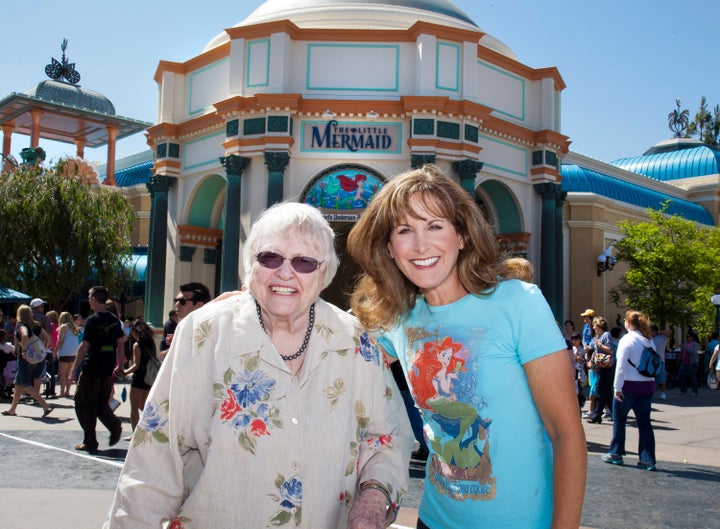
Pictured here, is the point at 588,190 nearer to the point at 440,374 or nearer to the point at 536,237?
the point at 536,237

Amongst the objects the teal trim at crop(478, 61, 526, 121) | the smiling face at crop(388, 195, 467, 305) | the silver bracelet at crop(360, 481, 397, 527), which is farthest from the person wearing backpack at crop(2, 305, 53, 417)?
the teal trim at crop(478, 61, 526, 121)

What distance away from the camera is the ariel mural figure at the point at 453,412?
2207mm

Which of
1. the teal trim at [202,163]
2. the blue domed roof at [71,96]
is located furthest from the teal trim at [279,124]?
the blue domed roof at [71,96]

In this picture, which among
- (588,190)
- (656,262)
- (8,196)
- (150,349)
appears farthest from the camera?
(588,190)

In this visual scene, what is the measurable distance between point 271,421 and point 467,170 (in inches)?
614

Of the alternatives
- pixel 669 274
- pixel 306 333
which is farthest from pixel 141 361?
pixel 669 274

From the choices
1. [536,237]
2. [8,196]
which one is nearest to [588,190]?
[536,237]

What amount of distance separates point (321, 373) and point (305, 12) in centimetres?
1798

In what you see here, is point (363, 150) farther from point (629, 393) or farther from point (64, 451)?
point (64, 451)

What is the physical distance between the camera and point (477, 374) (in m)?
2.20

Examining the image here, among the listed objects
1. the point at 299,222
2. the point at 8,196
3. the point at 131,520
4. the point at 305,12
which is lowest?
→ the point at 131,520

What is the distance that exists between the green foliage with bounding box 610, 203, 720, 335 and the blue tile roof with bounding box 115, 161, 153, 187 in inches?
932

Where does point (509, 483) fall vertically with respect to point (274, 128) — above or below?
below

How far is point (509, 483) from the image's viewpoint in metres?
2.17
